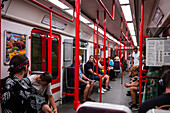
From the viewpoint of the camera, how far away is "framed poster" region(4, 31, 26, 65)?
8.44ft

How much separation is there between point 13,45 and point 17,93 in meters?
1.37

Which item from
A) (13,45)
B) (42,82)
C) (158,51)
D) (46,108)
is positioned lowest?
(46,108)

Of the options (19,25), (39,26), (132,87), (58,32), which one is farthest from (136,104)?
(19,25)

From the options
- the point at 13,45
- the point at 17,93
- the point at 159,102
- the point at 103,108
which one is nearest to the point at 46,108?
the point at 17,93

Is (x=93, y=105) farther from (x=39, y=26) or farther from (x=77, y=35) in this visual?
(x=39, y=26)

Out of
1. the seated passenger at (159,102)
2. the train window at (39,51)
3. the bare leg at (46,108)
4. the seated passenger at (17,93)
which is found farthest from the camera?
the train window at (39,51)

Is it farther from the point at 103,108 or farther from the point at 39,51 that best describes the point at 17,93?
the point at 39,51

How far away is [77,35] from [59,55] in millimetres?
3258

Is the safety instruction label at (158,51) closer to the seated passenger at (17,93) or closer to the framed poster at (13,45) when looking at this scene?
the seated passenger at (17,93)

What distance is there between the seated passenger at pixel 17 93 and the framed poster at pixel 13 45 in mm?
952

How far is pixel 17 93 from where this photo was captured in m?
1.62

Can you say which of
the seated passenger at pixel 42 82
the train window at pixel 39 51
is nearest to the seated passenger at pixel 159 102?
the seated passenger at pixel 42 82

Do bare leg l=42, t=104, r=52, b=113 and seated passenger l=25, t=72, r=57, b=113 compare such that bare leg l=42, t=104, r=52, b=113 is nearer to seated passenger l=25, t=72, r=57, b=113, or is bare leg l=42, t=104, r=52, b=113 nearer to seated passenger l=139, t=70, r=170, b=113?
seated passenger l=25, t=72, r=57, b=113

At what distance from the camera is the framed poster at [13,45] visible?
2572 mm
